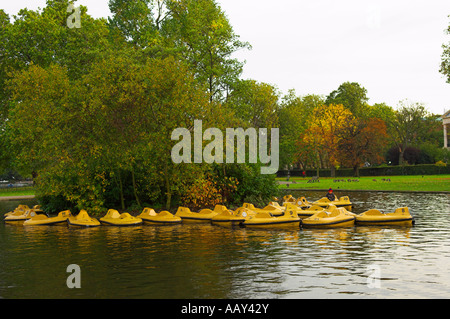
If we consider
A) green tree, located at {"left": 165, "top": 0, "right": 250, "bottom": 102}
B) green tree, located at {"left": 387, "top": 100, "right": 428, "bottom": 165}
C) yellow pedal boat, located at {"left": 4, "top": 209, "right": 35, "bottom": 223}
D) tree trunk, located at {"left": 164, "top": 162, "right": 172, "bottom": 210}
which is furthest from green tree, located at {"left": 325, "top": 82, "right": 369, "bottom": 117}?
yellow pedal boat, located at {"left": 4, "top": 209, "right": 35, "bottom": 223}

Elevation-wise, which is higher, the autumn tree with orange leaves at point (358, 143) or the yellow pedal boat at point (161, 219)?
the autumn tree with orange leaves at point (358, 143)

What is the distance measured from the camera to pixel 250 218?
23.7m

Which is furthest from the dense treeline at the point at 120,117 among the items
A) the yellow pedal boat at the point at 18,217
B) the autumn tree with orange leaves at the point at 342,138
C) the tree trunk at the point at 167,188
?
the autumn tree with orange leaves at the point at 342,138

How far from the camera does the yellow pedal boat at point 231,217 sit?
24719 millimetres

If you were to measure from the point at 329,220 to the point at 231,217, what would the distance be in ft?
17.6

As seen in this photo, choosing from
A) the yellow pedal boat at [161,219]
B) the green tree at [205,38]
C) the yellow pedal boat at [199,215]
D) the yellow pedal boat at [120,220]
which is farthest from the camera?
the green tree at [205,38]

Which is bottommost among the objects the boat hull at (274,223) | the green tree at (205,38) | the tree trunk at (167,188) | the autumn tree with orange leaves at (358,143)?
the boat hull at (274,223)

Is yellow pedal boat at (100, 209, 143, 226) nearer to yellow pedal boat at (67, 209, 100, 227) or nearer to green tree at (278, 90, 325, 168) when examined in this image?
yellow pedal boat at (67, 209, 100, 227)

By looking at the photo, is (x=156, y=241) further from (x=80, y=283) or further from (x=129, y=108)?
(x=129, y=108)

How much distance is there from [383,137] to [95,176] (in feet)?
241

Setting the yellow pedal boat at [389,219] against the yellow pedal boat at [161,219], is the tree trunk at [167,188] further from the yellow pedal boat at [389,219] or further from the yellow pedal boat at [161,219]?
the yellow pedal boat at [389,219]

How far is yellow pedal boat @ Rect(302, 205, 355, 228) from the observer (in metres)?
22.6

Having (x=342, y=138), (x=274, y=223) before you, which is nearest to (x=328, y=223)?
(x=274, y=223)
